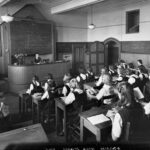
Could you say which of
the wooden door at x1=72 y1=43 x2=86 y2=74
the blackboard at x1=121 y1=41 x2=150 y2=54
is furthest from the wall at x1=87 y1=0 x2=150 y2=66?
the wooden door at x1=72 y1=43 x2=86 y2=74

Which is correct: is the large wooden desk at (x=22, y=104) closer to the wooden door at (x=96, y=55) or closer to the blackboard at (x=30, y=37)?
the blackboard at (x=30, y=37)

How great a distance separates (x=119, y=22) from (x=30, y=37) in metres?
5.17

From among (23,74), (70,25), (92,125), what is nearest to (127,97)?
(92,125)

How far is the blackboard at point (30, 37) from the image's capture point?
30.4ft

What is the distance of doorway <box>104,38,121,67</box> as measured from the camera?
11421mm

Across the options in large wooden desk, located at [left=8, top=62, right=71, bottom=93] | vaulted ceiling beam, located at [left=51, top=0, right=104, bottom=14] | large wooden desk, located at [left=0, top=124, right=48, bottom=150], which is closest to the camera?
large wooden desk, located at [left=0, top=124, right=48, bottom=150]

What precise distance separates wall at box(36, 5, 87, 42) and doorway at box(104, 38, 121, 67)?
195 cm

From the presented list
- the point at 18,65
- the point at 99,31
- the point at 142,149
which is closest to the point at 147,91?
the point at 142,149

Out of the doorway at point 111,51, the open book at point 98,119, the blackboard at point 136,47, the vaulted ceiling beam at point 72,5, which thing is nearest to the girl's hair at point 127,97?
the open book at point 98,119

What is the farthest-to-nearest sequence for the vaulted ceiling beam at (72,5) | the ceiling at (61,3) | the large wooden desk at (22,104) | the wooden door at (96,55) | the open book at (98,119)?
the wooden door at (96,55) < the ceiling at (61,3) < the vaulted ceiling beam at (72,5) < the large wooden desk at (22,104) < the open book at (98,119)

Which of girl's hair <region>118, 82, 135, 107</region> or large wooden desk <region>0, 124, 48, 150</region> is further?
girl's hair <region>118, 82, 135, 107</region>

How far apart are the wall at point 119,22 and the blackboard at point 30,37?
3.15 meters

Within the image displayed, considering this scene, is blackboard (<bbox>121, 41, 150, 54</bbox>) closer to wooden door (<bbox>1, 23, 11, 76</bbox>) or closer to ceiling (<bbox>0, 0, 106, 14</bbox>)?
ceiling (<bbox>0, 0, 106, 14</bbox>)

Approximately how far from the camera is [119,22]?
10.6 meters
